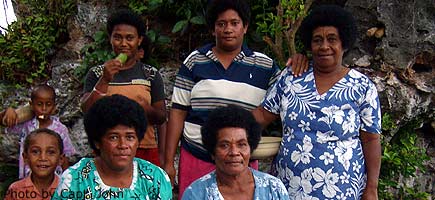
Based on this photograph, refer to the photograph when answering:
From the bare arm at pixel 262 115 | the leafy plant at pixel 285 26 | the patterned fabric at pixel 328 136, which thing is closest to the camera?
the patterned fabric at pixel 328 136

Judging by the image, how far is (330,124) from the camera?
3.60 m

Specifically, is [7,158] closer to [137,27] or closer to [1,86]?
[1,86]

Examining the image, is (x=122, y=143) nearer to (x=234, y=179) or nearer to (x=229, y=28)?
(x=234, y=179)

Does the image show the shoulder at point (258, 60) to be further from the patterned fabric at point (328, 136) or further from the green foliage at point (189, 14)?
the green foliage at point (189, 14)

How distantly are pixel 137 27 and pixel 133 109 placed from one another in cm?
108

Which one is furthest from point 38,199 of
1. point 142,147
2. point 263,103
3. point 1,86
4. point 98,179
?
point 1,86

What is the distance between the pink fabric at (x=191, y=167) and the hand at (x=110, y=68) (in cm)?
75

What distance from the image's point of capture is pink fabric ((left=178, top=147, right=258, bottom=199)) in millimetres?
4023

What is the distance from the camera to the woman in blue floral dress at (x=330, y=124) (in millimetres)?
3627

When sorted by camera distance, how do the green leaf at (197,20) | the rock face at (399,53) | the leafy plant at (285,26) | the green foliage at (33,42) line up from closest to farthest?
the leafy plant at (285,26), the rock face at (399,53), the green leaf at (197,20), the green foliage at (33,42)

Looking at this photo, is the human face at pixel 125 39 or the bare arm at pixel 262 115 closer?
the bare arm at pixel 262 115

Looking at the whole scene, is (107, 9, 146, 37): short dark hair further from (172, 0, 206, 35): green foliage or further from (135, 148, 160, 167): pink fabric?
(172, 0, 206, 35): green foliage

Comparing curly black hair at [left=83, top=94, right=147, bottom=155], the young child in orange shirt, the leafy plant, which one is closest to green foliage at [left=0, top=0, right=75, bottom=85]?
the young child in orange shirt

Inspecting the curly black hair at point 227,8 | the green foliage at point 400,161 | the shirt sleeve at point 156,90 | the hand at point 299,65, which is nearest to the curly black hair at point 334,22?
the hand at point 299,65
